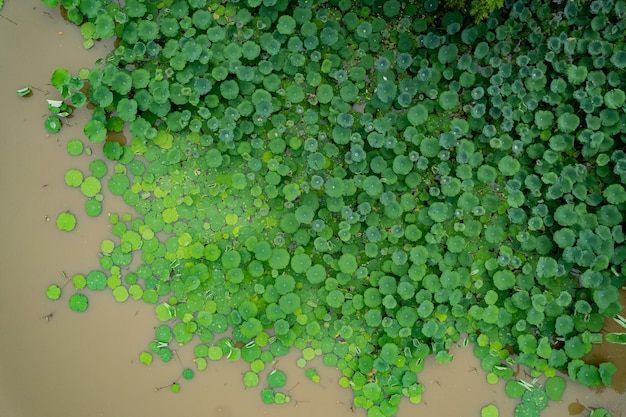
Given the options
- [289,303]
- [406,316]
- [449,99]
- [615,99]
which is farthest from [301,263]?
[615,99]

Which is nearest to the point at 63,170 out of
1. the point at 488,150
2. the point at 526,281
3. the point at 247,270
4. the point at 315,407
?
the point at 247,270

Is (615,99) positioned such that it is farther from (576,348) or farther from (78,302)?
(78,302)

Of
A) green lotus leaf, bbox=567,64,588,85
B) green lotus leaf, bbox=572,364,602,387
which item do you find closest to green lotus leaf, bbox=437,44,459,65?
green lotus leaf, bbox=567,64,588,85

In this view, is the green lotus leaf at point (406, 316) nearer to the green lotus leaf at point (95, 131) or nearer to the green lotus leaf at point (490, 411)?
the green lotus leaf at point (490, 411)

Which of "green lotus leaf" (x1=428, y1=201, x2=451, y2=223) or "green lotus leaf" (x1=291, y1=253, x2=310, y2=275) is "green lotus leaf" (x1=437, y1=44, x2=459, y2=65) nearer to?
"green lotus leaf" (x1=428, y1=201, x2=451, y2=223)

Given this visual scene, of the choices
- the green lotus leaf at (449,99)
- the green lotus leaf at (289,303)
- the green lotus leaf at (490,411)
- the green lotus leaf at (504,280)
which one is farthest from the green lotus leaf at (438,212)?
the green lotus leaf at (490,411)

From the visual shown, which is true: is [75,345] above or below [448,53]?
below

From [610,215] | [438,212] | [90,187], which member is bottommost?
[90,187]

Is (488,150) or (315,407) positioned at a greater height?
(488,150)

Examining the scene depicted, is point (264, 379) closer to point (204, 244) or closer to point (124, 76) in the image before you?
point (204, 244)
